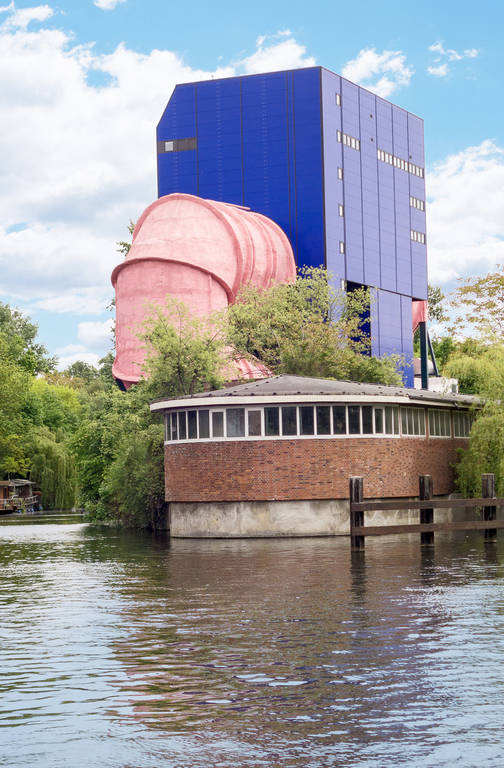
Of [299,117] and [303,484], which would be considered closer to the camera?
[303,484]

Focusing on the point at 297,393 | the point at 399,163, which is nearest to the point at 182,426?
the point at 297,393

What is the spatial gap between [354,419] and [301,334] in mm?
21494

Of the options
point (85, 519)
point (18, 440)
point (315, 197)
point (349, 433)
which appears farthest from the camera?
point (18, 440)

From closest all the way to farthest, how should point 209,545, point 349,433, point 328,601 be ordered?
1. point 328,601
2. point 209,545
3. point 349,433

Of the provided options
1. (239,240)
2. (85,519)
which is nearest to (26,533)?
(85,519)

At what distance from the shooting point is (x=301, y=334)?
6372cm

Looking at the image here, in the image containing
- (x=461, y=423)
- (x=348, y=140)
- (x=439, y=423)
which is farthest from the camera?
(x=348, y=140)

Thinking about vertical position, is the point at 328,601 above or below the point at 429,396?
below

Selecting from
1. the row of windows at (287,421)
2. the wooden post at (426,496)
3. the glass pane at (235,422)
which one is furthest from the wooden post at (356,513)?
the glass pane at (235,422)

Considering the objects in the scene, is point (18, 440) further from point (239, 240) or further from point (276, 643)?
point (276, 643)

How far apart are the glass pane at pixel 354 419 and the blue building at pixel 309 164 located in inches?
1416

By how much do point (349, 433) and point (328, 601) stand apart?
20.7 m

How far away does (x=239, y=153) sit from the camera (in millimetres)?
80250

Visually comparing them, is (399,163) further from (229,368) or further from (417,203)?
(229,368)
